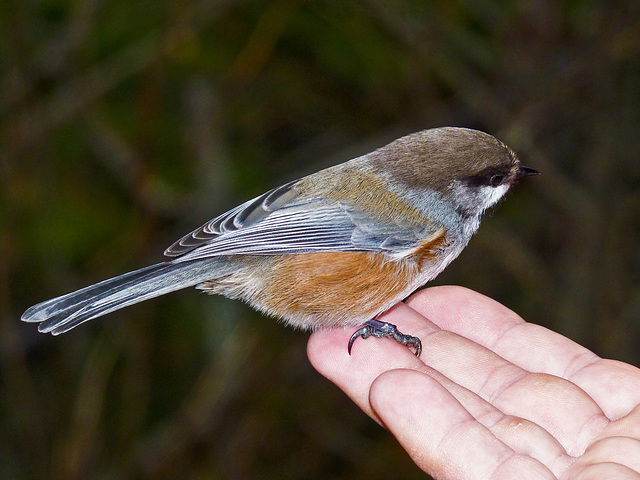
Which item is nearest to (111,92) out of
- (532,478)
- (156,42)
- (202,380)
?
(156,42)

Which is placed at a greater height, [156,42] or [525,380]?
[156,42]

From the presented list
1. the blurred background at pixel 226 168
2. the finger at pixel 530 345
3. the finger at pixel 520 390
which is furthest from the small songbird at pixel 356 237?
the blurred background at pixel 226 168

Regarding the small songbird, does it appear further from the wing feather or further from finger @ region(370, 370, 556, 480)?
finger @ region(370, 370, 556, 480)

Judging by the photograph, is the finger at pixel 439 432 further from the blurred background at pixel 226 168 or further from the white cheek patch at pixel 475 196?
the blurred background at pixel 226 168

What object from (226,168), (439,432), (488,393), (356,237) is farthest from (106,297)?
(226,168)

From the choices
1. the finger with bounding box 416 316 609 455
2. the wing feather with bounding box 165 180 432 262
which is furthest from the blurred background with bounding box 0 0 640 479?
the finger with bounding box 416 316 609 455

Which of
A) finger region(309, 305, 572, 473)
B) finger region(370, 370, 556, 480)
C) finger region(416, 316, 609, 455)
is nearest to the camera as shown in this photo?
finger region(370, 370, 556, 480)

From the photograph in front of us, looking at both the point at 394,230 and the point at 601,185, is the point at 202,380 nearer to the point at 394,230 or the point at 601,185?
the point at 394,230
